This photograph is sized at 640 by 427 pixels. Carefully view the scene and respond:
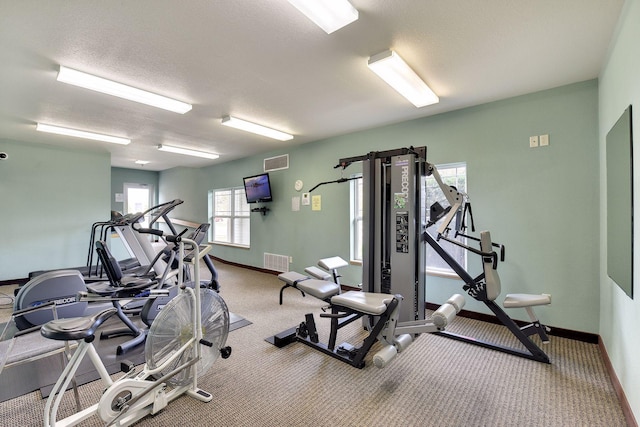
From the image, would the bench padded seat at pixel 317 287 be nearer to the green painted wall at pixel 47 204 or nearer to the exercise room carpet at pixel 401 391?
the exercise room carpet at pixel 401 391

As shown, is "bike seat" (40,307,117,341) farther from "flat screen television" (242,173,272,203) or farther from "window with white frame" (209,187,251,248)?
"window with white frame" (209,187,251,248)

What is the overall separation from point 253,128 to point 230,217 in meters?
3.57

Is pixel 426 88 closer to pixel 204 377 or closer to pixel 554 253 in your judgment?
pixel 554 253

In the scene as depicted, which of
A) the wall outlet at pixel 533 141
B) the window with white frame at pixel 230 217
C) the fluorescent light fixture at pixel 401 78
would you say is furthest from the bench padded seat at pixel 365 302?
the window with white frame at pixel 230 217

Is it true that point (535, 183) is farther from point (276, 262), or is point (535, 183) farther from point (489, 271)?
point (276, 262)

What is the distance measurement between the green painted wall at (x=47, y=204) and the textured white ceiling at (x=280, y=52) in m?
1.80

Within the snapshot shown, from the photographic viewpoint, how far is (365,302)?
2279 mm

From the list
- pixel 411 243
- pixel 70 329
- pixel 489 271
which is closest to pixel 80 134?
pixel 70 329

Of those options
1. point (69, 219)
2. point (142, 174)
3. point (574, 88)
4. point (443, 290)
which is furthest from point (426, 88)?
point (142, 174)

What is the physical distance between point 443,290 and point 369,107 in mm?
2536

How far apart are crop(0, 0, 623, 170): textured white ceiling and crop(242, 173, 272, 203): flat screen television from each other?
214cm

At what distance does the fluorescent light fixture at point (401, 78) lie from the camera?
234cm

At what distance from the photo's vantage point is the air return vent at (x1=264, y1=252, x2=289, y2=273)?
5.72 metres

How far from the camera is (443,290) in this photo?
3707 mm
